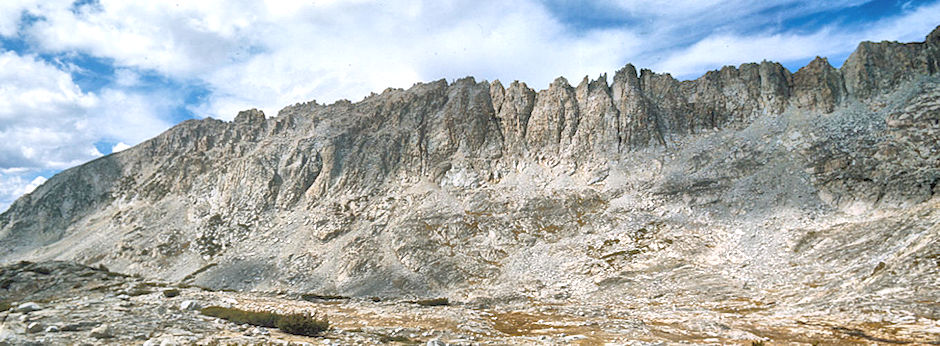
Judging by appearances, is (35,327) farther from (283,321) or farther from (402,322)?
(402,322)

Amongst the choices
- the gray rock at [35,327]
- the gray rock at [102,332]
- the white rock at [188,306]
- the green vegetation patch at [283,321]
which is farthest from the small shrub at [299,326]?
the gray rock at [35,327]

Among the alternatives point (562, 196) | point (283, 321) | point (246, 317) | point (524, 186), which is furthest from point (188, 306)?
point (524, 186)

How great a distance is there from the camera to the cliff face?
2073 inches

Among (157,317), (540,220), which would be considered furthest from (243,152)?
(157,317)

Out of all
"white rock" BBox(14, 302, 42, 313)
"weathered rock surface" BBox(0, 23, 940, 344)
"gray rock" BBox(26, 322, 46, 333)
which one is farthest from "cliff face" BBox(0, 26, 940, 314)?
"gray rock" BBox(26, 322, 46, 333)

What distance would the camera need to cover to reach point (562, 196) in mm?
70312

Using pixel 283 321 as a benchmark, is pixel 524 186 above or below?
above

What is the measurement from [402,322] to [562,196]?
47728mm

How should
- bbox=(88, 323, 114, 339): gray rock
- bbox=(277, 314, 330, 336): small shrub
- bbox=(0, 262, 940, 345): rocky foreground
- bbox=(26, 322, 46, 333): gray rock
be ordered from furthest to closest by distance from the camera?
bbox=(277, 314, 330, 336): small shrub < bbox=(0, 262, 940, 345): rocky foreground < bbox=(88, 323, 114, 339): gray rock < bbox=(26, 322, 46, 333): gray rock

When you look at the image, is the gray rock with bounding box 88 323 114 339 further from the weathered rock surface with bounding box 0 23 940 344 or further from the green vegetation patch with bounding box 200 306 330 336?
the weathered rock surface with bounding box 0 23 940 344

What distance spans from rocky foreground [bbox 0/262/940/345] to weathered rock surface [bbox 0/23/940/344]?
153 inches

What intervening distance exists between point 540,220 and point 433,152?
30676mm

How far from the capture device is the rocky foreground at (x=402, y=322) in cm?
1448

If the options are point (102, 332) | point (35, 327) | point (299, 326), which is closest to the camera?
point (35, 327)
